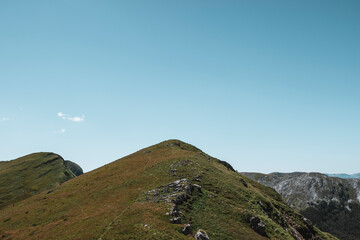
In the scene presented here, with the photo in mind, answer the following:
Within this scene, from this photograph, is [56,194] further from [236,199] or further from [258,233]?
[258,233]

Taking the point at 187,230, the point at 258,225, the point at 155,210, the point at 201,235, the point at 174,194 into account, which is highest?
the point at 174,194

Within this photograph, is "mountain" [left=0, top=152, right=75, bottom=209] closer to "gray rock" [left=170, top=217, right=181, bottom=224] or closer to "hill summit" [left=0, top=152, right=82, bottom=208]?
"hill summit" [left=0, top=152, right=82, bottom=208]

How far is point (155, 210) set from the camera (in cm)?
4166

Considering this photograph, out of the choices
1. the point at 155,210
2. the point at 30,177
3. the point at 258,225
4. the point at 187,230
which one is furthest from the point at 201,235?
the point at 30,177

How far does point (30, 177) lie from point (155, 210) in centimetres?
12188

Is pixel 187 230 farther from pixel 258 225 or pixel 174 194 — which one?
pixel 258 225

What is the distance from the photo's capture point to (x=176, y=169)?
63.3m

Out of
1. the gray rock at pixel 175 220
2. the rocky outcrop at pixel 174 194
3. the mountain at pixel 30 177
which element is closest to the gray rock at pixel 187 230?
the gray rock at pixel 175 220

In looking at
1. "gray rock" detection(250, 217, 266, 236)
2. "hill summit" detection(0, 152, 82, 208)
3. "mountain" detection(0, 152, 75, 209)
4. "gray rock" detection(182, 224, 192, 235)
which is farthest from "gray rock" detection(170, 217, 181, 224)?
"hill summit" detection(0, 152, 82, 208)

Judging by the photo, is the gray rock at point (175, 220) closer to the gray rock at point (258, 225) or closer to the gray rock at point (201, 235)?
the gray rock at point (201, 235)

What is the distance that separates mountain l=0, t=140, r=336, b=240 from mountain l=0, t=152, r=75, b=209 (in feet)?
187

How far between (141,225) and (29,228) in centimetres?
3311

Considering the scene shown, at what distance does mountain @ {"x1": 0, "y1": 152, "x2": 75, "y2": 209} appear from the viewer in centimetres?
10650

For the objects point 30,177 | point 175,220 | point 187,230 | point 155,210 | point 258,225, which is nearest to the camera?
point 187,230
